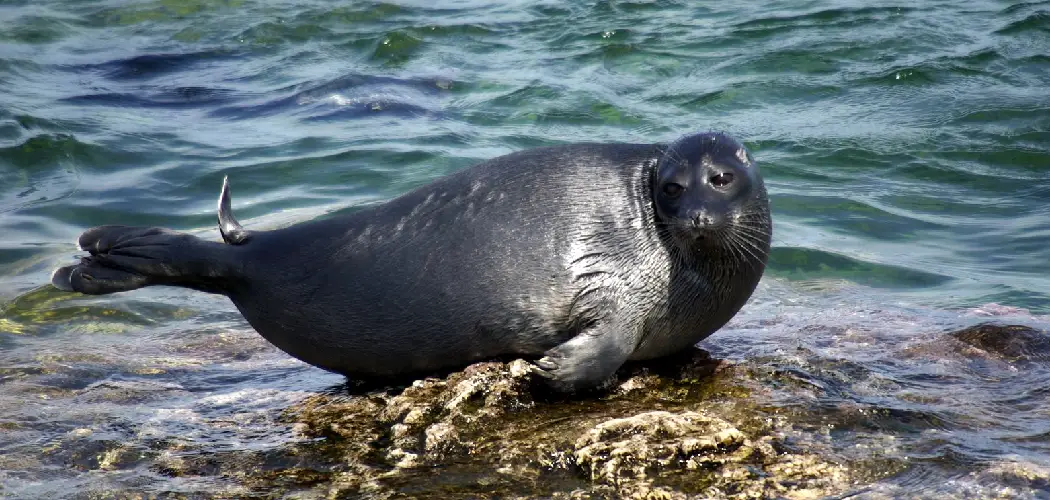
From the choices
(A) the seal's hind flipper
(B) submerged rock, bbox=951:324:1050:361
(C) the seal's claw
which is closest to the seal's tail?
(A) the seal's hind flipper

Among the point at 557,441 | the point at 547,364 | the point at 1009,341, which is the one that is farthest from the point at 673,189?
the point at 1009,341

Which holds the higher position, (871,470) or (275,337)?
(275,337)

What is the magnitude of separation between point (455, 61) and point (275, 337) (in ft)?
29.0

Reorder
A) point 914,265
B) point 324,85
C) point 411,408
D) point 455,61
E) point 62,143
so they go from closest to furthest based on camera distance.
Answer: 1. point 411,408
2. point 914,265
3. point 62,143
4. point 324,85
5. point 455,61

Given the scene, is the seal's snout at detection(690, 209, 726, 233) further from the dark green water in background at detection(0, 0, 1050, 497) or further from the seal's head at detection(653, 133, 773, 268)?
the dark green water in background at detection(0, 0, 1050, 497)

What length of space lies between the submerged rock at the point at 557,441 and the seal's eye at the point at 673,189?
765mm

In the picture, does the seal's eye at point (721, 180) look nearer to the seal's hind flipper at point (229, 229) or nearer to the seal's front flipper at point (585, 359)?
the seal's front flipper at point (585, 359)

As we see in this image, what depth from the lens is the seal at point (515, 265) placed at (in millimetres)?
4680

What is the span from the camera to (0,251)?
7.94 metres

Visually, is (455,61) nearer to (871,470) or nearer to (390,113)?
(390,113)

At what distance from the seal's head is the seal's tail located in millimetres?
1879

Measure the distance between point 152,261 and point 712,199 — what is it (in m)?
2.42

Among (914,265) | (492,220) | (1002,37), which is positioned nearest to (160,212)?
(492,220)

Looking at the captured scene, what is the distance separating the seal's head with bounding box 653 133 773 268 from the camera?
4.64 meters
